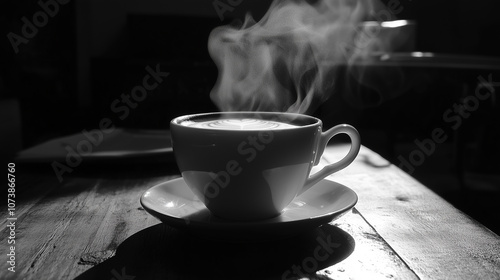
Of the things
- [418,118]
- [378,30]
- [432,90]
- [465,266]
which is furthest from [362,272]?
[378,30]

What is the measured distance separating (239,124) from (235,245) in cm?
14

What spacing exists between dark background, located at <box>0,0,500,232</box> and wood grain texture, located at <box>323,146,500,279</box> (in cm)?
149

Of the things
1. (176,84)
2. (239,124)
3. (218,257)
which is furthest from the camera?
(176,84)

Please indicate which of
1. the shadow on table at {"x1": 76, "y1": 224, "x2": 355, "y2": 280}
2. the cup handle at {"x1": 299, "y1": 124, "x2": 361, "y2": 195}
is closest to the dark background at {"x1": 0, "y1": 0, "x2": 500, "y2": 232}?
the cup handle at {"x1": 299, "y1": 124, "x2": 361, "y2": 195}

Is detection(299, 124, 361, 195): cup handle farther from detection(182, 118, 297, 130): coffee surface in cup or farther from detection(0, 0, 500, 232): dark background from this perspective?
detection(0, 0, 500, 232): dark background

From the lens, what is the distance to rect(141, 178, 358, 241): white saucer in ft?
1.31

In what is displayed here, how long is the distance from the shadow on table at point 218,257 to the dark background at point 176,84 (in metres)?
1.73

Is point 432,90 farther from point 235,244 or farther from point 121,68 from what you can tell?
point 235,244

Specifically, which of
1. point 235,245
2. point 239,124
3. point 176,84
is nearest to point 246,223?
point 235,245

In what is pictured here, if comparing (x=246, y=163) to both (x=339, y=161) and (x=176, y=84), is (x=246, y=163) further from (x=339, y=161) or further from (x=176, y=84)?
(x=176, y=84)

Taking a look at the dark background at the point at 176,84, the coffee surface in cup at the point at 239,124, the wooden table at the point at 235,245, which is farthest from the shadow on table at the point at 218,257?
the dark background at the point at 176,84

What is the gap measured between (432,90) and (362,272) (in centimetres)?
213

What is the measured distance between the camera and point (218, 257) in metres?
0.39

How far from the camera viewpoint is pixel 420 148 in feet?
9.85
